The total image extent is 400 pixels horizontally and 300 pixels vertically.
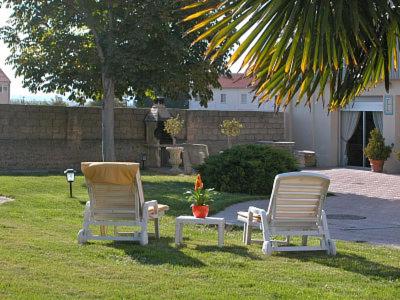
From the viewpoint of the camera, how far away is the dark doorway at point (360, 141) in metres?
27.3

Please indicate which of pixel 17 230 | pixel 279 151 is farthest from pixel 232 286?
pixel 279 151

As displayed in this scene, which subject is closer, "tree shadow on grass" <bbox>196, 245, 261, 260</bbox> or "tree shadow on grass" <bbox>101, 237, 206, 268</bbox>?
"tree shadow on grass" <bbox>101, 237, 206, 268</bbox>

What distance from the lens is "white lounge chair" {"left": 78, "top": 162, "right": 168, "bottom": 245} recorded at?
31.2ft

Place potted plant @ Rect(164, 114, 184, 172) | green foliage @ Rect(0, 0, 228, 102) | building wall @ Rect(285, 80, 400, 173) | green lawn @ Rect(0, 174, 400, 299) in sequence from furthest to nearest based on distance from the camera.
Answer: building wall @ Rect(285, 80, 400, 173)
potted plant @ Rect(164, 114, 184, 172)
green foliage @ Rect(0, 0, 228, 102)
green lawn @ Rect(0, 174, 400, 299)

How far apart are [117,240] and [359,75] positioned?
3.81m

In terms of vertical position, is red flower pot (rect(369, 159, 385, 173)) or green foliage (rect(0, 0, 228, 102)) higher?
green foliage (rect(0, 0, 228, 102))

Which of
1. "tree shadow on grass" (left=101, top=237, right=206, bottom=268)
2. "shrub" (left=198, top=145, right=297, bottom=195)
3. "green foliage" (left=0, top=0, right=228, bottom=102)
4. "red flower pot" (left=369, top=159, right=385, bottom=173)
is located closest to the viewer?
"tree shadow on grass" (left=101, top=237, right=206, bottom=268)

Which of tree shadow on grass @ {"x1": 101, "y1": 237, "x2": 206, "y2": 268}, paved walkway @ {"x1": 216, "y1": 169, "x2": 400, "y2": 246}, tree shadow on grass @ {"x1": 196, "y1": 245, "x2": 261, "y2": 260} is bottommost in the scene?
paved walkway @ {"x1": 216, "y1": 169, "x2": 400, "y2": 246}

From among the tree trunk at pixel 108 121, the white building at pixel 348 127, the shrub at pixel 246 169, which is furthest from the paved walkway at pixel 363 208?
the tree trunk at pixel 108 121

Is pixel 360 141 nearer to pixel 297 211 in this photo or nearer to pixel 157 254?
pixel 297 211

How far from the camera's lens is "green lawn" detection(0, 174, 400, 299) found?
673cm

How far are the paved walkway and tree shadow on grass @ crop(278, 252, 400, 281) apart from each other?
2081 millimetres

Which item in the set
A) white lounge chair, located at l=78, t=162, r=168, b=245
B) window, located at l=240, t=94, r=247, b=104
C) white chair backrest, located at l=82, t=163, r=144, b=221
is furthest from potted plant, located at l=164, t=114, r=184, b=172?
window, located at l=240, t=94, r=247, b=104

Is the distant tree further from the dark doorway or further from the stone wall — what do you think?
the dark doorway
